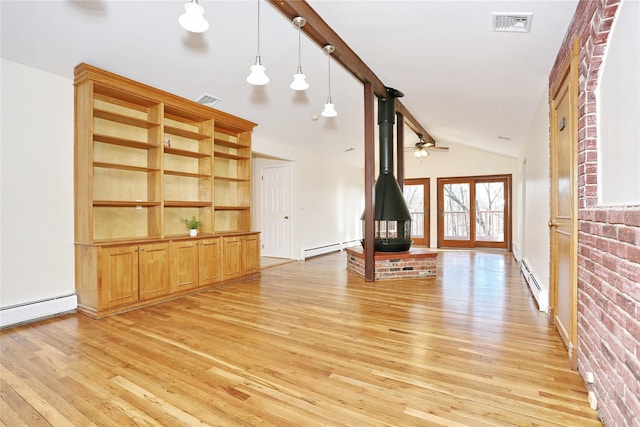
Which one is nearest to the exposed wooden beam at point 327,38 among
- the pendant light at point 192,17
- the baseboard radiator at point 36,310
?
the pendant light at point 192,17

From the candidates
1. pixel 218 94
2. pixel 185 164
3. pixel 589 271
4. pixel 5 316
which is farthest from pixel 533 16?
pixel 5 316

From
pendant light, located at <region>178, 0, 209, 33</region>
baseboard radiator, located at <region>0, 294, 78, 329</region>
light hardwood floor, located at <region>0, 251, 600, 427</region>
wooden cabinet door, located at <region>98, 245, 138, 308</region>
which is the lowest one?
light hardwood floor, located at <region>0, 251, 600, 427</region>

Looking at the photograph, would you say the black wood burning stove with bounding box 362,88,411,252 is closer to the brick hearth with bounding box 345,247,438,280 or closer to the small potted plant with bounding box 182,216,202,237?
the brick hearth with bounding box 345,247,438,280

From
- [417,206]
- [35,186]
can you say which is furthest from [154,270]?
[417,206]

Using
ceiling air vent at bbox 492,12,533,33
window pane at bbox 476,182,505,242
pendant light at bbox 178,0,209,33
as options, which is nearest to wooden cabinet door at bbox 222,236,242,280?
pendant light at bbox 178,0,209,33

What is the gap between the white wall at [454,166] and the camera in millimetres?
8344

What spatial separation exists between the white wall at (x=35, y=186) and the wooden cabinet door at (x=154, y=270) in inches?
27.3

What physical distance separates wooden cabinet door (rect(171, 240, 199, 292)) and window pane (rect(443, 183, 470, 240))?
22.8ft

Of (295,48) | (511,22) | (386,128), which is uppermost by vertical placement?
(295,48)

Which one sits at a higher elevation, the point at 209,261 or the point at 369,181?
the point at 369,181

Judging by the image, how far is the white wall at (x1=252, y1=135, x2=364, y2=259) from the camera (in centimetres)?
689

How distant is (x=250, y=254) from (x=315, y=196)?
2816 mm

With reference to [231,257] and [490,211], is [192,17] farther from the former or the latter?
[490,211]

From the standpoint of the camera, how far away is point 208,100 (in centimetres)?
444
